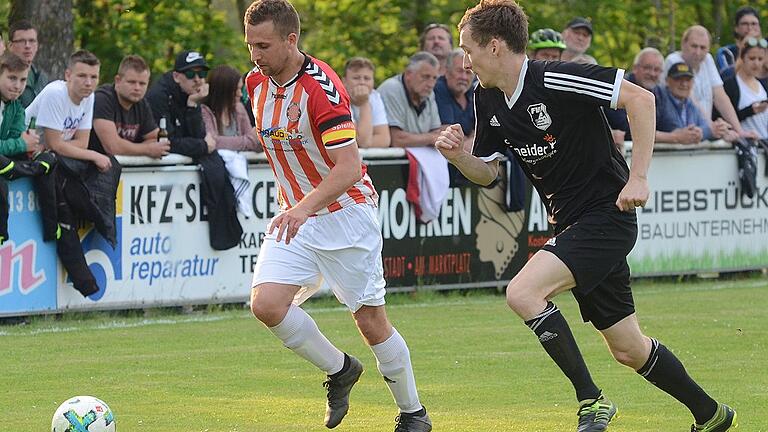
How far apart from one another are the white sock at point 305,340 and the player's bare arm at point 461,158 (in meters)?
1.13

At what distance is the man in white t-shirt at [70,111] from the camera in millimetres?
12336

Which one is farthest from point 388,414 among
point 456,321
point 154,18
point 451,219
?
point 154,18

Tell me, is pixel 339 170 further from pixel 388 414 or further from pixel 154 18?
pixel 154 18

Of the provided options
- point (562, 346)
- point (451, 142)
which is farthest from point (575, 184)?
point (562, 346)

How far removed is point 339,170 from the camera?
731 cm

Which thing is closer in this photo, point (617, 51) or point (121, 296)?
point (121, 296)

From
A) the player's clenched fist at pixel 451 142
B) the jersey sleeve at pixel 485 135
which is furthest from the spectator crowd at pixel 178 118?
the player's clenched fist at pixel 451 142

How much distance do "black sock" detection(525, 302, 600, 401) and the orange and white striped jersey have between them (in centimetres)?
123

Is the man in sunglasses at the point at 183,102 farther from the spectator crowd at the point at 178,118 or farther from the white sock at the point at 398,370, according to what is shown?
the white sock at the point at 398,370

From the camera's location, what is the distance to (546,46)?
47.4 feet

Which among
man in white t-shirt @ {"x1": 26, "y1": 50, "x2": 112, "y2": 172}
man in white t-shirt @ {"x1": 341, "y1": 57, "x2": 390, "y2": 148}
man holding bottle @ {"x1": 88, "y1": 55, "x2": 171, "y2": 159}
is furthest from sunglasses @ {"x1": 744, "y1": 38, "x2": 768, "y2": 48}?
man in white t-shirt @ {"x1": 26, "y1": 50, "x2": 112, "y2": 172}

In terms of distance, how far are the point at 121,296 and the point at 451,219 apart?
3673 mm

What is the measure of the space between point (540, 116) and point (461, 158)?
1.50 ft

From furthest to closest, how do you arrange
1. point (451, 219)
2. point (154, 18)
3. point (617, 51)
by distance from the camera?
point (617, 51), point (154, 18), point (451, 219)
